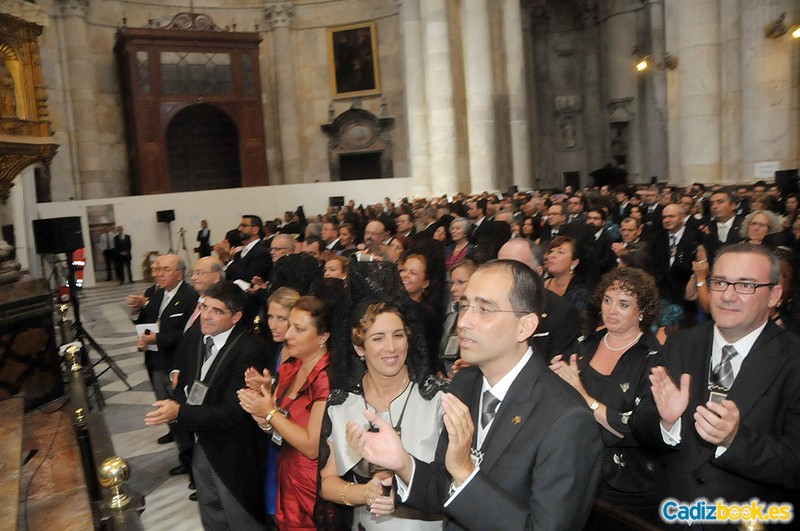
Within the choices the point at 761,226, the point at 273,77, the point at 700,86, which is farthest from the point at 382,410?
the point at 273,77

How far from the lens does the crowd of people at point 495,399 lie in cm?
235

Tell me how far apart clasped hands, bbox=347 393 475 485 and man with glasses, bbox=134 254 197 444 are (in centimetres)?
396

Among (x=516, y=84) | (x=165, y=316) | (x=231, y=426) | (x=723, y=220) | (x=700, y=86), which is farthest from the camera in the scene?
(x=516, y=84)

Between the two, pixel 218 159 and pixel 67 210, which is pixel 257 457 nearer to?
pixel 67 210

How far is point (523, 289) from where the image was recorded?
257 cm

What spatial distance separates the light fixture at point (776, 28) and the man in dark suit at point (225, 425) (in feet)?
39.6

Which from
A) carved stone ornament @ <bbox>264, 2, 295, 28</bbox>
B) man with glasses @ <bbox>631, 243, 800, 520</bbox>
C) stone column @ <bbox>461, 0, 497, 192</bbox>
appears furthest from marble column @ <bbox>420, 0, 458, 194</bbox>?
man with glasses @ <bbox>631, 243, 800, 520</bbox>

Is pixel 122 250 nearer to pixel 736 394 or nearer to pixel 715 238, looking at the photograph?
pixel 715 238

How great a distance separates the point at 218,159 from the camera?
2753 centimetres

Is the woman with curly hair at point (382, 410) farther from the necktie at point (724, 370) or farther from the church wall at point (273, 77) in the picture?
the church wall at point (273, 77)

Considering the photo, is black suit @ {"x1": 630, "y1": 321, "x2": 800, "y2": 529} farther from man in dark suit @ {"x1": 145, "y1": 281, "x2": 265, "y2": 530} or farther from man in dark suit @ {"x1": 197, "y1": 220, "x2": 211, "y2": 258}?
man in dark suit @ {"x1": 197, "y1": 220, "x2": 211, "y2": 258}

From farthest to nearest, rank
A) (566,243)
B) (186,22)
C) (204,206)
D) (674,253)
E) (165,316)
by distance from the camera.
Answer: (186,22) < (204,206) < (674,253) < (165,316) < (566,243)

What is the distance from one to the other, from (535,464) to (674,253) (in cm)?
642

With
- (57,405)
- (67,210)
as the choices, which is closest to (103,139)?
(67,210)
